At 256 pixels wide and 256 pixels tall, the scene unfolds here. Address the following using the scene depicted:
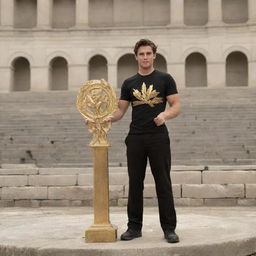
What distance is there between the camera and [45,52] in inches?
1555

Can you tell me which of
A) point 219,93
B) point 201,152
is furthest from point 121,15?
point 201,152

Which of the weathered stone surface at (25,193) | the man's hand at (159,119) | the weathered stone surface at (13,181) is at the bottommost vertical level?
the weathered stone surface at (25,193)

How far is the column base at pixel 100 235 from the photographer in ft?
19.0

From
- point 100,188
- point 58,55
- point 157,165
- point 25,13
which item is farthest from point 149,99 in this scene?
point 25,13

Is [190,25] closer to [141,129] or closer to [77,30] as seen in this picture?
[77,30]

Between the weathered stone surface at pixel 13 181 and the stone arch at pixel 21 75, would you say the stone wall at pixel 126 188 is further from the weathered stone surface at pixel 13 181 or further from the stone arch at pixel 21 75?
the stone arch at pixel 21 75

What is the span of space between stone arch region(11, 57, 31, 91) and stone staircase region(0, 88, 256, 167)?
15.1 meters

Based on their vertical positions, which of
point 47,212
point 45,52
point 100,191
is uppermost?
point 45,52

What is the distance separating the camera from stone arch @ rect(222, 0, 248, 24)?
41375 millimetres

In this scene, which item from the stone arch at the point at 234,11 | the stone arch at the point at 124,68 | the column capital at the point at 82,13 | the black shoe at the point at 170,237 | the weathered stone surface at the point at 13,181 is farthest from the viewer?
the stone arch at the point at 234,11

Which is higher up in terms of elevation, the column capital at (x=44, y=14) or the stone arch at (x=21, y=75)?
the column capital at (x=44, y=14)

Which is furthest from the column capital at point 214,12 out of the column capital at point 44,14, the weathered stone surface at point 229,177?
the weathered stone surface at point 229,177

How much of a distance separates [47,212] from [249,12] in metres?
32.6

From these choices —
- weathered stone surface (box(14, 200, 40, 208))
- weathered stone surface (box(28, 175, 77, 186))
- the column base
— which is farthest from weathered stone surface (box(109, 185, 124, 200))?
the column base
